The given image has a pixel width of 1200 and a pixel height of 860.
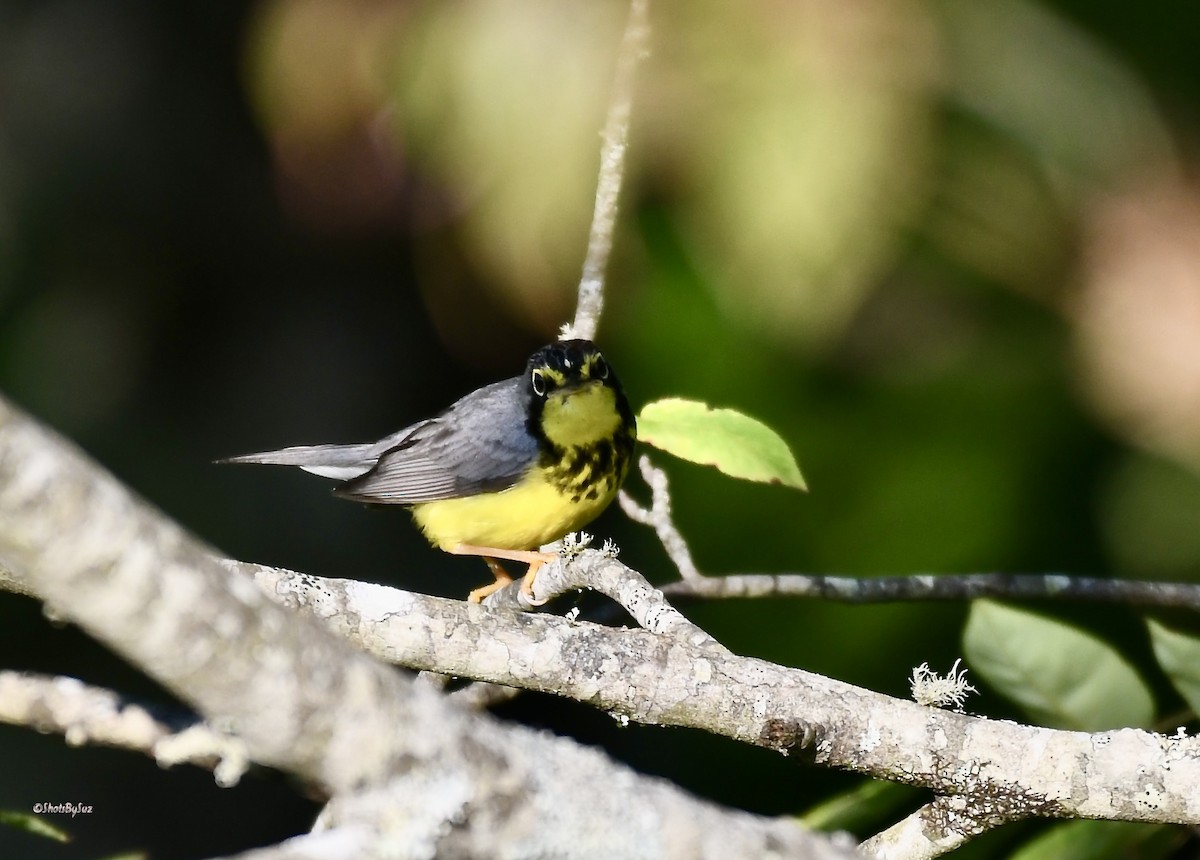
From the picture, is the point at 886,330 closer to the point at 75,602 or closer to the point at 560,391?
the point at 560,391

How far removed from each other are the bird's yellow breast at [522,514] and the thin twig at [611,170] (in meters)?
0.63

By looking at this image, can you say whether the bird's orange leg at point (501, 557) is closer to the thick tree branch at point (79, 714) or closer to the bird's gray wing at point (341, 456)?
the bird's gray wing at point (341, 456)

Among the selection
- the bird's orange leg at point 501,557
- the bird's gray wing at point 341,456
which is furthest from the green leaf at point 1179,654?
Result: the bird's gray wing at point 341,456

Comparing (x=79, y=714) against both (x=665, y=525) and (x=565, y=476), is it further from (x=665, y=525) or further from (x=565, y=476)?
(x=565, y=476)

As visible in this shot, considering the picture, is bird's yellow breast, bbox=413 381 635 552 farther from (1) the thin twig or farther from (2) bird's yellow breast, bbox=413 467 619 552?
(1) the thin twig

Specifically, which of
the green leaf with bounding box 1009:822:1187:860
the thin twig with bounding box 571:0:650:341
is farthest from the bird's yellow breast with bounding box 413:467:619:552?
the green leaf with bounding box 1009:822:1187:860

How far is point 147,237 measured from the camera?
4508 millimetres

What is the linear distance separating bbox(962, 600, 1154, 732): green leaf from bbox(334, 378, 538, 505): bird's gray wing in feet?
5.01

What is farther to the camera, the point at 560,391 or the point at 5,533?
the point at 560,391

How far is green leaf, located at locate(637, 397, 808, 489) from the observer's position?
2039mm

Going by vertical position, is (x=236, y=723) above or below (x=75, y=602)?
below

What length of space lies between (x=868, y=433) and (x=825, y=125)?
2615 mm

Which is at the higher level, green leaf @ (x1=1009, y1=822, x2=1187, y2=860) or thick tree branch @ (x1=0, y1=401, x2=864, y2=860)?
thick tree branch @ (x1=0, y1=401, x2=864, y2=860)

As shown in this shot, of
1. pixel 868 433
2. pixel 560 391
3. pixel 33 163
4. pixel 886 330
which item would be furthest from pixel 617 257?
pixel 33 163
